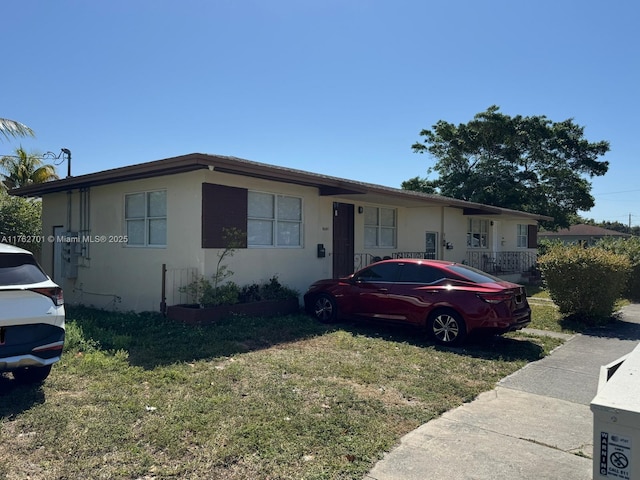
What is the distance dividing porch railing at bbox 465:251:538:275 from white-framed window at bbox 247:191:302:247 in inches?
399

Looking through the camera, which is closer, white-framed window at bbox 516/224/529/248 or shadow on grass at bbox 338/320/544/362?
shadow on grass at bbox 338/320/544/362

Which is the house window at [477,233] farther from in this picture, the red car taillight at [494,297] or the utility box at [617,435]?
the utility box at [617,435]

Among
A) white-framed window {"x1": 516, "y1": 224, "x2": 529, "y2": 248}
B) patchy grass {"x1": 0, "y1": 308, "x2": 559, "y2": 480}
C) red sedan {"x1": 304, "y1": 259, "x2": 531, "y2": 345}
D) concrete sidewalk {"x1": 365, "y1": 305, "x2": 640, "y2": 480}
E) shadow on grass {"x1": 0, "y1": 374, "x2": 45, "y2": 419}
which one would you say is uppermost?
white-framed window {"x1": 516, "y1": 224, "x2": 529, "y2": 248}

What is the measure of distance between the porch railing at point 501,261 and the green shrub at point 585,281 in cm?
841

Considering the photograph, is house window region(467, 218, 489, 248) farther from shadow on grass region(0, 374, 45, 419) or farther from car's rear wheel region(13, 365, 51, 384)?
shadow on grass region(0, 374, 45, 419)

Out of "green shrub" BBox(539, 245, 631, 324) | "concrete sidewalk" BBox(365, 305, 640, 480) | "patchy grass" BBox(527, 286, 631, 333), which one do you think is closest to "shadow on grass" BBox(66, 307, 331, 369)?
"concrete sidewalk" BBox(365, 305, 640, 480)

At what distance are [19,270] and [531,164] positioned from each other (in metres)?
30.7

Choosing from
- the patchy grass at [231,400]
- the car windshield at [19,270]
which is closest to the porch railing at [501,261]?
the patchy grass at [231,400]

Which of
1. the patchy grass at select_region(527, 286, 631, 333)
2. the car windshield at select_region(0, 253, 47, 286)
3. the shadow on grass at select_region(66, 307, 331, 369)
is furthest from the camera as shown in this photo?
the patchy grass at select_region(527, 286, 631, 333)

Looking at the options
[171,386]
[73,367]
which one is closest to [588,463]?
[171,386]

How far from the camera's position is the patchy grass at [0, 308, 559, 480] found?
374 centimetres

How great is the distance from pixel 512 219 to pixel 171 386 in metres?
21.6

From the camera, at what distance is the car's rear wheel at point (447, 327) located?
7.94m

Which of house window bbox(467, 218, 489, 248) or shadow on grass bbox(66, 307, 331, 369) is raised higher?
house window bbox(467, 218, 489, 248)
